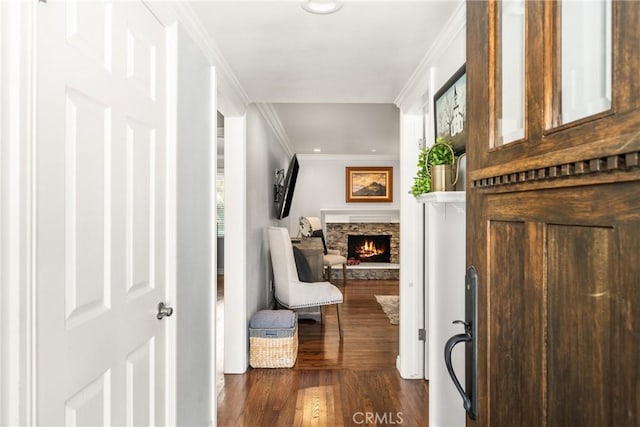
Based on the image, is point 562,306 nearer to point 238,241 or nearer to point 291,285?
point 238,241

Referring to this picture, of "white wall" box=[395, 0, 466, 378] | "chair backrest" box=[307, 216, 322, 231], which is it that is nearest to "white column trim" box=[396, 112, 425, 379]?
"white wall" box=[395, 0, 466, 378]

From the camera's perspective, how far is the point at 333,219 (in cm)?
826

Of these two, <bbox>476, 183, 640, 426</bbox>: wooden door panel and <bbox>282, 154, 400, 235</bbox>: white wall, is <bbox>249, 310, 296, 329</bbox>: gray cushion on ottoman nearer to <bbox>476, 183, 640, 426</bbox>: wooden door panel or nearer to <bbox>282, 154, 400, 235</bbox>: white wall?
<bbox>476, 183, 640, 426</bbox>: wooden door panel

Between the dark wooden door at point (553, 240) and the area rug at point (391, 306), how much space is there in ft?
13.7

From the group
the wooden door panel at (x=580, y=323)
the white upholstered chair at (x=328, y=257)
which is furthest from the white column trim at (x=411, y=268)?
the white upholstered chair at (x=328, y=257)

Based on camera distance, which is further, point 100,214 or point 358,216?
point 358,216

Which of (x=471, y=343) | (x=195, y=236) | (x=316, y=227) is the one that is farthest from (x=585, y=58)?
(x=316, y=227)

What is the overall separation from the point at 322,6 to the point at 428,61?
34.2 inches

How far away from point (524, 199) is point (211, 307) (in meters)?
2.08

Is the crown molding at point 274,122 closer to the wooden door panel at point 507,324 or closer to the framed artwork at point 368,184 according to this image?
the framed artwork at point 368,184

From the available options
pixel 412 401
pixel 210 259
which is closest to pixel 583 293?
pixel 210 259

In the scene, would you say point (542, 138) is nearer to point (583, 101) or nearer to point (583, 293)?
point (583, 101)

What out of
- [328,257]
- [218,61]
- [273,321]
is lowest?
[273,321]

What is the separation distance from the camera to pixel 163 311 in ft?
5.48
